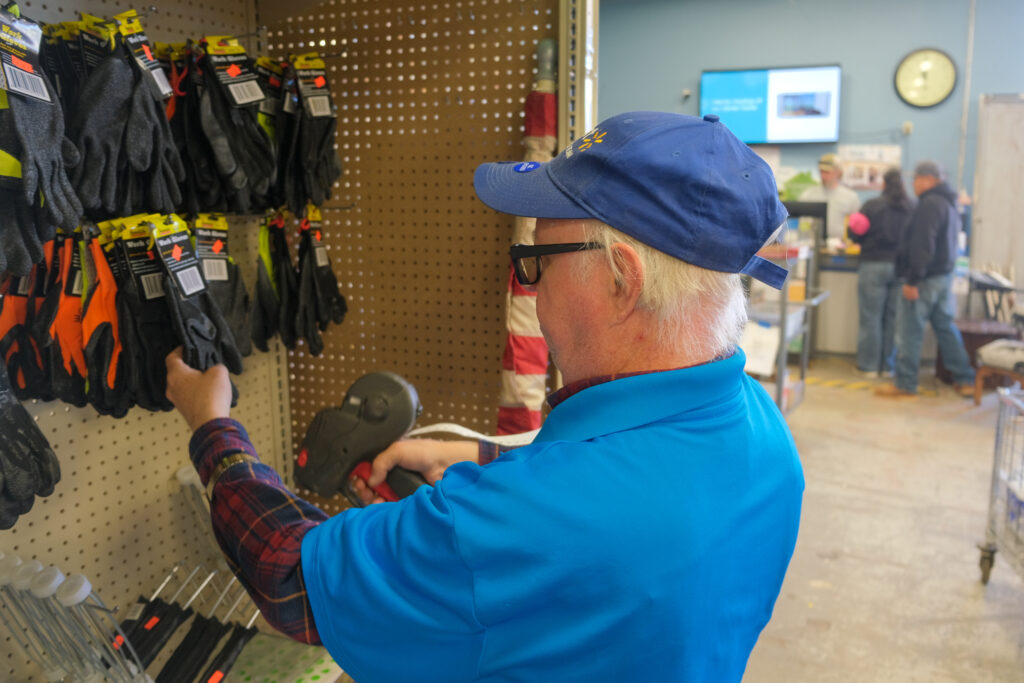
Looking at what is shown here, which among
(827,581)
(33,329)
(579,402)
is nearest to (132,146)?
(33,329)

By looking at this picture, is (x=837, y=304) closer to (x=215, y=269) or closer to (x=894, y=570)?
(x=894, y=570)

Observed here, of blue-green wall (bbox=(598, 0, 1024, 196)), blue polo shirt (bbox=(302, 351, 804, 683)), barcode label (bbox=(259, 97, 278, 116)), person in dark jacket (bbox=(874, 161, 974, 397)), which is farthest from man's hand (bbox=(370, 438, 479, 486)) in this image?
blue-green wall (bbox=(598, 0, 1024, 196))

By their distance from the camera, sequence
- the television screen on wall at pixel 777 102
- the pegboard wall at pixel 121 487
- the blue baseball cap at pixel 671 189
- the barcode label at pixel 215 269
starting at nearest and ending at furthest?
the blue baseball cap at pixel 671 189
the pegboard wall at pixel 121 487
the barcode label at pixel 215 269
the television screen on wall at pixel 777 102

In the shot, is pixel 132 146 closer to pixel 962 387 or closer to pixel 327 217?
pixel 327 217

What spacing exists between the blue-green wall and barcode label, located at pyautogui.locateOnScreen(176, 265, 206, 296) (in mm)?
7842

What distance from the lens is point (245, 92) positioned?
189cm

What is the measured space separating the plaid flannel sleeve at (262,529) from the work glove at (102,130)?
0.58 metres

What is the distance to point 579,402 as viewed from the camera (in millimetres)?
1020

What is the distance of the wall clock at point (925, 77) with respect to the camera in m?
7.50

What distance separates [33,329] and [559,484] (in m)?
1.31

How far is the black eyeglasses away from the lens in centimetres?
103

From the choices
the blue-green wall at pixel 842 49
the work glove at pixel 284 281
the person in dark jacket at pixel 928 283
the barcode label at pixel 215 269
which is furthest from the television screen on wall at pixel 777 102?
the barcode label at pixel 215 269

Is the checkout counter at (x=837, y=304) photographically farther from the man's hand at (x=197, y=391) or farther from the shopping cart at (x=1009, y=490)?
the man's hand at (x=197, y=391)

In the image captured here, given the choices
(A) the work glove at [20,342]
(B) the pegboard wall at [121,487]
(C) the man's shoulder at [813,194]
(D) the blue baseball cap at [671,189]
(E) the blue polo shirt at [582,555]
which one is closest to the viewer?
(E) the blue polo shirt at [582,555]
